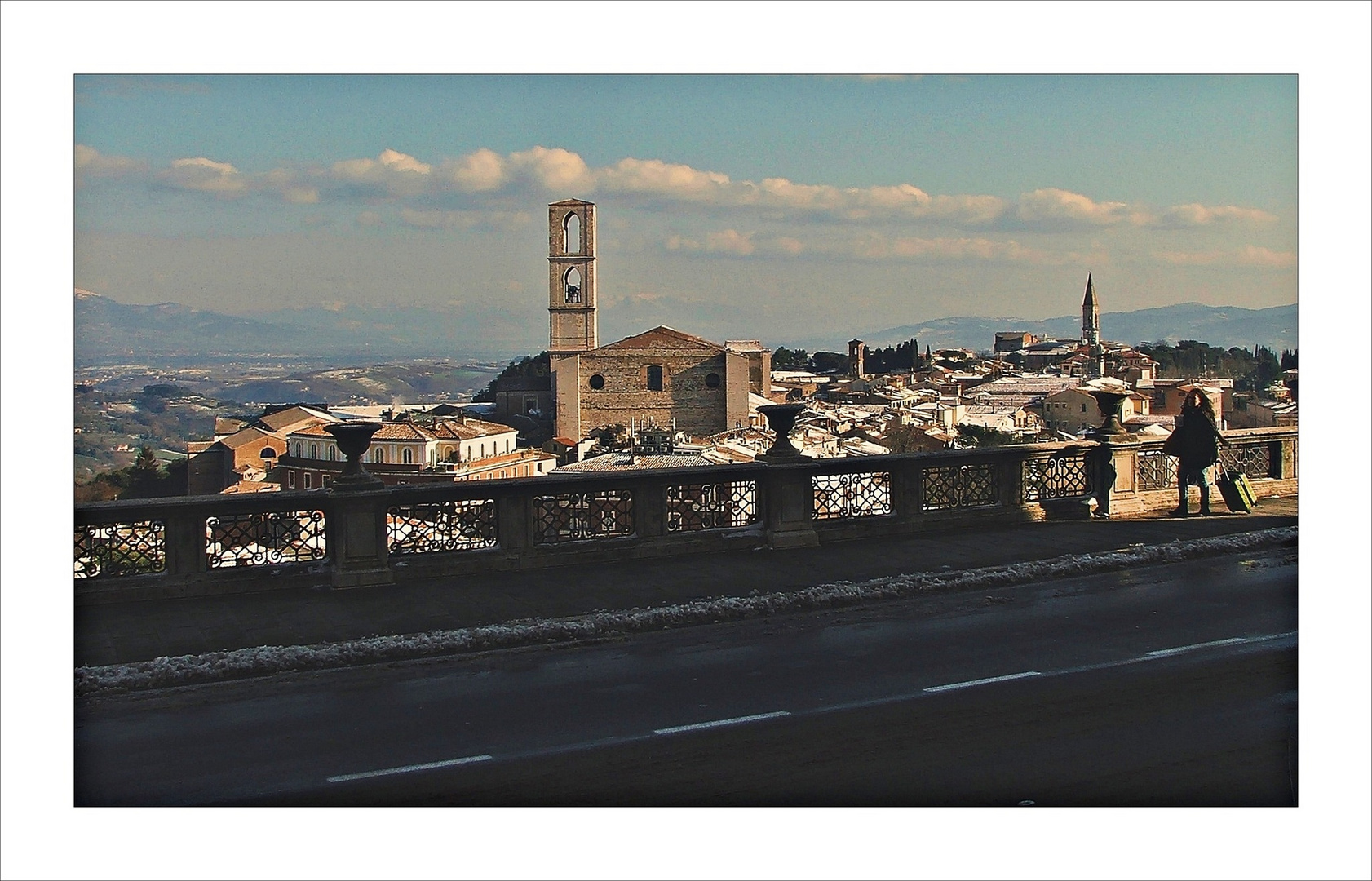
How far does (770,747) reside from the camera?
5965 mm

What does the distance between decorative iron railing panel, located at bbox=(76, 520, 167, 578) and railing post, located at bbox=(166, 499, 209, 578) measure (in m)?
0.04

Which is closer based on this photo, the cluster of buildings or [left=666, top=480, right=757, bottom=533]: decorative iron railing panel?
[left=666, top=480, right=757, bottom=533]: decorative iron railing panel

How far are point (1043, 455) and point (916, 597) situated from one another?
3.97 m

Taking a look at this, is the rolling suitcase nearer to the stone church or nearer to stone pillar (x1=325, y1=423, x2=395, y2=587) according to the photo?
stone pillar (x1=325, y1=423, x2=395, y2=587)

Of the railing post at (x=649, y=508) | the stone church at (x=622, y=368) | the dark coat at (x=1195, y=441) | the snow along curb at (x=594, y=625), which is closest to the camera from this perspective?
the snow along curb at (x=594, y=625)

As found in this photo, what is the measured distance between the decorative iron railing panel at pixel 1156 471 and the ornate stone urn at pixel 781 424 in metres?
4.29

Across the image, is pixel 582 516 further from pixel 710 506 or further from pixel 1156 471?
pixel 1156 471

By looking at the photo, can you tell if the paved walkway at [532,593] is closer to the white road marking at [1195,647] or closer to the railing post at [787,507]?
the railing post at [787,507]

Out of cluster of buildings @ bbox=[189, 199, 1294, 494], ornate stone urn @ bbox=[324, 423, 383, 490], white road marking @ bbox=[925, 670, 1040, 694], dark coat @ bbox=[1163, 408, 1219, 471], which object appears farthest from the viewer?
cluster of buildings @ bbox=[189, 199, 1294, 494]

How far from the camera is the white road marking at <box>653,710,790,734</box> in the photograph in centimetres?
621

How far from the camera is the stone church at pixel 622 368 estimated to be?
304 ft

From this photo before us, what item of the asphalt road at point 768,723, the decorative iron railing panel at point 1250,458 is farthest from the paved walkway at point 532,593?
the decorative iron railing panel at point 1250,458

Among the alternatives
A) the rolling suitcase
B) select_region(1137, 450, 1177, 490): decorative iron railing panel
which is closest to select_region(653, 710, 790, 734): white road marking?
select_region(1137, 450, 1177, 490): decorative iron railing panel
